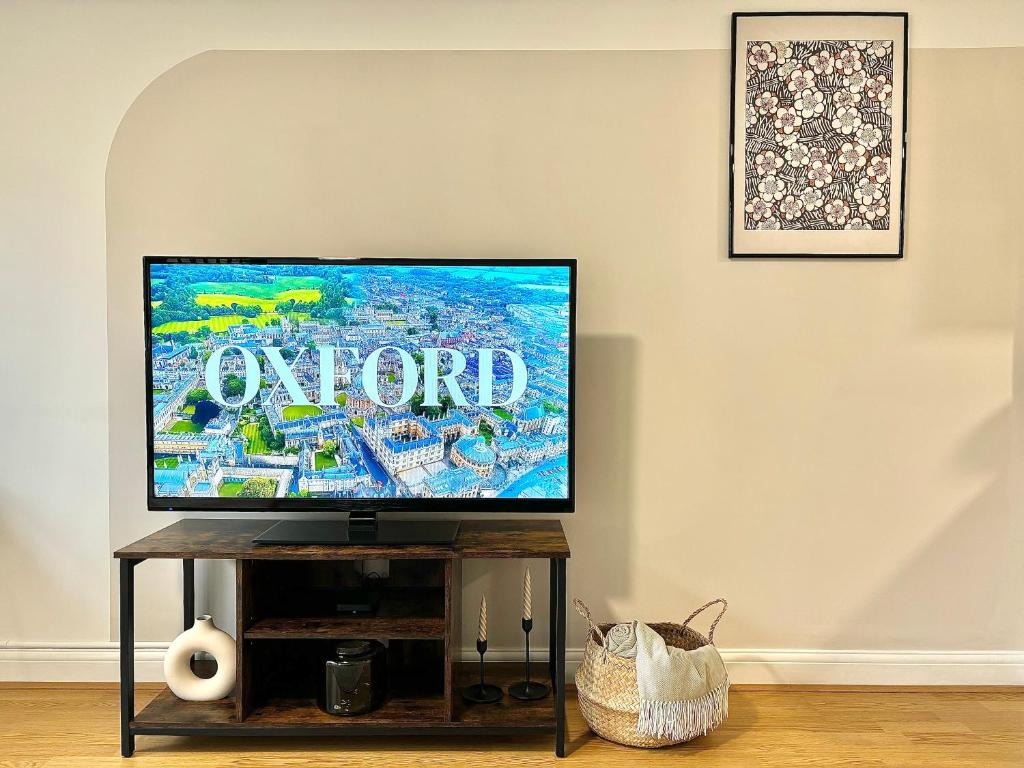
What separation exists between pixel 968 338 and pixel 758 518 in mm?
925

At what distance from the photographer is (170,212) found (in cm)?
263

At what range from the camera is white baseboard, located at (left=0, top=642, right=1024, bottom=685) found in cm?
266

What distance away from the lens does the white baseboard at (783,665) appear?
2.66 meters

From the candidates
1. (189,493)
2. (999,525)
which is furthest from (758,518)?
(189,493)

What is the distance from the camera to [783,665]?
8.75 feet

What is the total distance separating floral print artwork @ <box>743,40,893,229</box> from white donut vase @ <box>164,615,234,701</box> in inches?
86.9

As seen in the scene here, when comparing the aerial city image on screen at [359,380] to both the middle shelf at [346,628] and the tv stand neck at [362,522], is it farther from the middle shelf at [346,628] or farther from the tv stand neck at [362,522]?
the middle shelf at [346,628]

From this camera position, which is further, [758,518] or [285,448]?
[758,518]

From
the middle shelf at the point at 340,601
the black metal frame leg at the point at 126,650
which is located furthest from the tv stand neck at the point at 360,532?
the black metal frame leg at the point at 126,650

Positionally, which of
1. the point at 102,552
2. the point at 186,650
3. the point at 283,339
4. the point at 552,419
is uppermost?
the point at 283,339

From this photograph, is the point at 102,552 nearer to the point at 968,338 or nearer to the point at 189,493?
the point at 189,493

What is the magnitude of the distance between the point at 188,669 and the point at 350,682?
507 mm

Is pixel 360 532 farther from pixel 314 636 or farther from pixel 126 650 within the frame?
pixel 126 650

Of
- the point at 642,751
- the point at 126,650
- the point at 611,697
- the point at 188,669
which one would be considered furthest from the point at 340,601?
the point at 642,751
